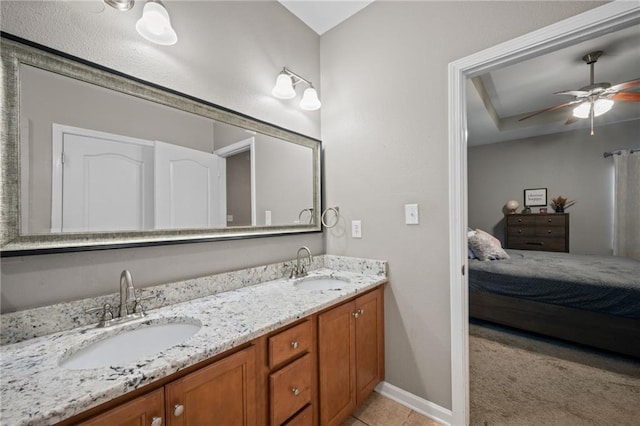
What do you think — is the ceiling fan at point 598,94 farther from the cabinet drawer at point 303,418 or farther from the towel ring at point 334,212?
the cabinet drawer at point 303,418

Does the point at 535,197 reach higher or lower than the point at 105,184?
higher

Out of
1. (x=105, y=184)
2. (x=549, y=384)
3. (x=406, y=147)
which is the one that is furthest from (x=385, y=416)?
(x=105, y=184)

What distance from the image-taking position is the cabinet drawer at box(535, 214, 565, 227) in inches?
163

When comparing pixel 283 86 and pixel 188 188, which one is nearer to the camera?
pixel 188 188

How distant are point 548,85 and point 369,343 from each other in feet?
11.9

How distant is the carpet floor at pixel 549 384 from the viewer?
1586mm

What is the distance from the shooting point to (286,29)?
1904 mm

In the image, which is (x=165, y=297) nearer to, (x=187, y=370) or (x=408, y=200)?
(x=187, y=370)

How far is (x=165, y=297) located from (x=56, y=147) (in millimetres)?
733

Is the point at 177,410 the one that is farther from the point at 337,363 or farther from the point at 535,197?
the point at 535,197

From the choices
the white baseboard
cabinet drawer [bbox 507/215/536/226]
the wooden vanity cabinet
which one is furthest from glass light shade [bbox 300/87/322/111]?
cabinet drawer [bbox 507/215/536/226]

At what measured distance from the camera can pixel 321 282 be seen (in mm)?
1840

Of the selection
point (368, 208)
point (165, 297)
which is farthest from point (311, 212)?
point (165, 297)

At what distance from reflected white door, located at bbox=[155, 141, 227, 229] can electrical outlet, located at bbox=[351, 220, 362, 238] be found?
3.02 feet
